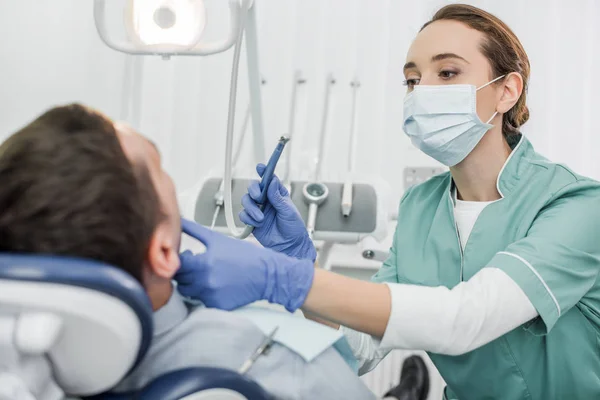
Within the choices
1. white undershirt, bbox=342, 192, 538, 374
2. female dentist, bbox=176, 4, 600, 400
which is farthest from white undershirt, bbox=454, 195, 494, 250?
white undershirt, bbox=342, 192, 538, 374

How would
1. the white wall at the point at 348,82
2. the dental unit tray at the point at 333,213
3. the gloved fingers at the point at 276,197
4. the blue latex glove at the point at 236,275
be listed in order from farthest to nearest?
1. the white wall at the point at 348,82
2. the dental unit tray at the point at 333,213
3. the gloved fingers at the point at 276,197
4. the blue latex glove at the point at 236,275

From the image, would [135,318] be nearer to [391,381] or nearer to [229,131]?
[229,131]

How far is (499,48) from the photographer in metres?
1.38

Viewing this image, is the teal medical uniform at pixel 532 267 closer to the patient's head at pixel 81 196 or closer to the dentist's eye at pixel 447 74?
the dentist's eye at pixel 447 74

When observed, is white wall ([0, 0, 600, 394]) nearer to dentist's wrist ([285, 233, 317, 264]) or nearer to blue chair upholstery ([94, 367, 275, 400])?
dentist's wrist ([285, 233, 317, 264])

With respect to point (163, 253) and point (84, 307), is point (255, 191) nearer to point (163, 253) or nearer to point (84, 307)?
point (163, 253)

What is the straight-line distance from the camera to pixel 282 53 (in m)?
2.35

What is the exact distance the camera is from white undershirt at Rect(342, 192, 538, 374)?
0.97 meters

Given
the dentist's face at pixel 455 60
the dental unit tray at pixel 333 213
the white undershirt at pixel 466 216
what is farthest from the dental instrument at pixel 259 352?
the dental unit tray at pixel 333 213

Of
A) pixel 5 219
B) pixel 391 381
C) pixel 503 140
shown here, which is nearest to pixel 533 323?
pixel 503 140

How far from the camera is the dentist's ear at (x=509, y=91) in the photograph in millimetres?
1392

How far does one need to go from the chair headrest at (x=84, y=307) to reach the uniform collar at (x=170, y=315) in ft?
0.47

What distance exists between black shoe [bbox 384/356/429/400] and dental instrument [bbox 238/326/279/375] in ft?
4.60

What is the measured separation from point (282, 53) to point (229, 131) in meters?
1.01
